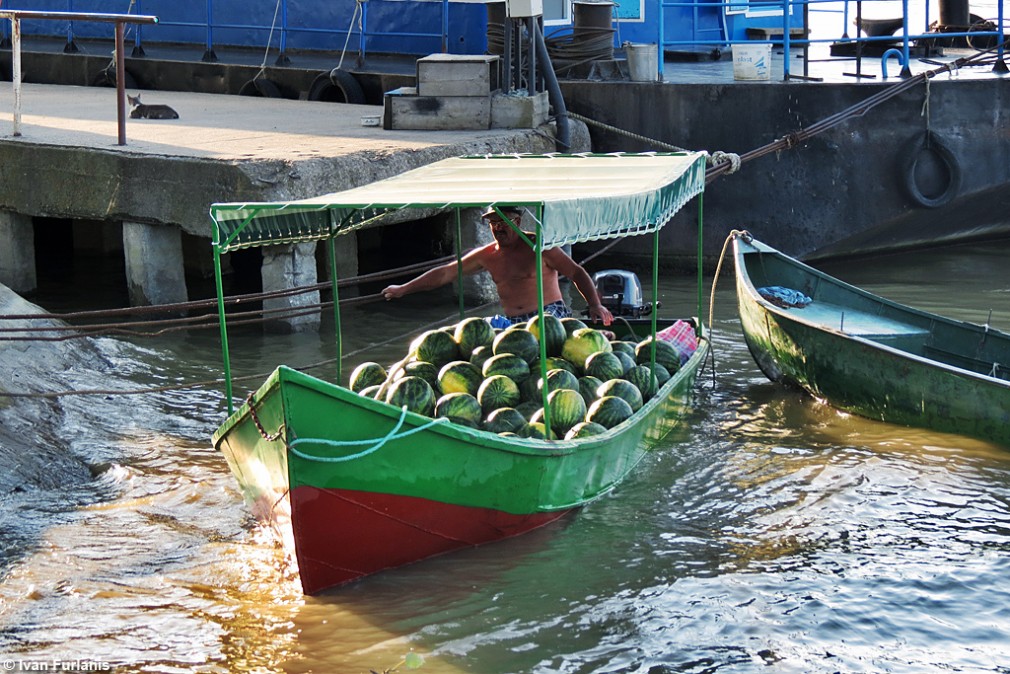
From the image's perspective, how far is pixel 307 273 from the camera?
34.7ft

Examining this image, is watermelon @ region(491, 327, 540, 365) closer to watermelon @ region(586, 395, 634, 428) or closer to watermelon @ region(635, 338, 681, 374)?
watermelon @ region(586, 395, 634, 428)

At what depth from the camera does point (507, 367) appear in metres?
6.98

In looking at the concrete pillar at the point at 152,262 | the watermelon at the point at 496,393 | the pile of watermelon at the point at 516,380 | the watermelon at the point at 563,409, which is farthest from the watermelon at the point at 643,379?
the concrete pillar at the point at 152,262

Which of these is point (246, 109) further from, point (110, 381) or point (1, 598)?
point (1, 598)

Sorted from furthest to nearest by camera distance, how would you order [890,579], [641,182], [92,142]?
[92,142], [641,182], [890,579]

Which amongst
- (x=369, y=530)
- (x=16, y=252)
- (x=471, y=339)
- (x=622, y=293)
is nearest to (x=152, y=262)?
(x=16, y=252)

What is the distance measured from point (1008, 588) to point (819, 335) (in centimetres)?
306

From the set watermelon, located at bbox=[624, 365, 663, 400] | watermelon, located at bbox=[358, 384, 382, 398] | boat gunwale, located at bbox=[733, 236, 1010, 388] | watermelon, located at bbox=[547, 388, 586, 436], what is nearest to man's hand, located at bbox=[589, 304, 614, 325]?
watermelon, located at bbox=[624, 365, 663, 400]

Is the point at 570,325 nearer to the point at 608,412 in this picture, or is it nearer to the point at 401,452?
the point at 608,412

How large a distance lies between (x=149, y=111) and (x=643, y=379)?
26.1 feet

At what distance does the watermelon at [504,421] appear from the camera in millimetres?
6586

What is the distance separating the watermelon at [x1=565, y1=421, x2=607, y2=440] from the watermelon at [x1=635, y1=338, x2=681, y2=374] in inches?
55.7

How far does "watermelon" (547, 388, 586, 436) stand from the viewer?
273 inches

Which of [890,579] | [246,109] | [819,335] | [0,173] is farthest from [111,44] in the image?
[890,579]
